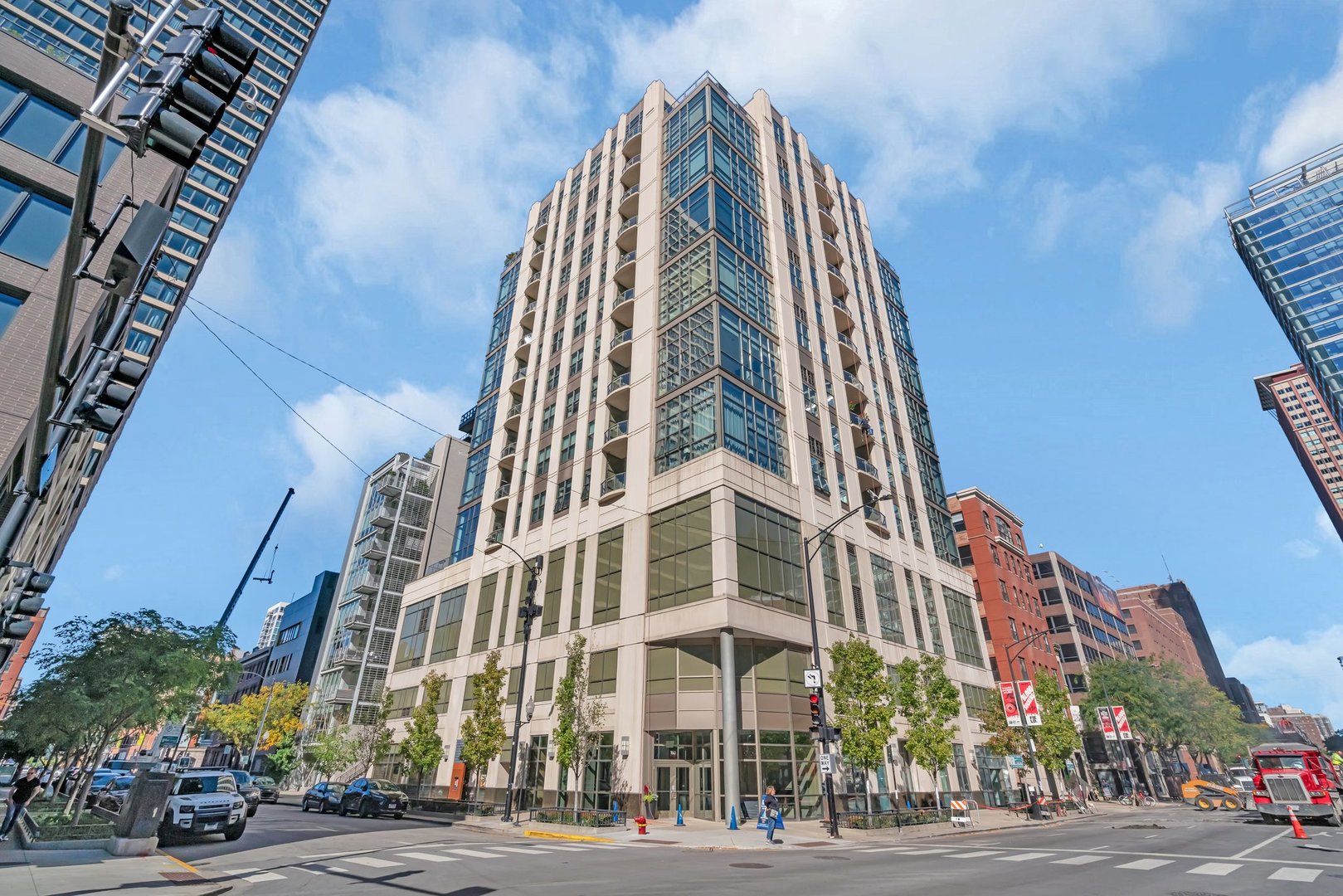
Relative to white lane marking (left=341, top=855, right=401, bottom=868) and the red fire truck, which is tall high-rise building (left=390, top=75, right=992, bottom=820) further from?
white lane marking (left=341, top=855, right=401, bottom=868)

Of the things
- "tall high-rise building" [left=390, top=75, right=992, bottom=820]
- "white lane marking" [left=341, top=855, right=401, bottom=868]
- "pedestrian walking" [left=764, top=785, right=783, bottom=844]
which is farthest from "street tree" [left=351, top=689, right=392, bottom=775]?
"white lane marking" [left=341, top=855, right=401, bottom=868]

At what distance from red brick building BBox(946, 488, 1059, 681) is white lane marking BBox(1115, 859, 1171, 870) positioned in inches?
2108

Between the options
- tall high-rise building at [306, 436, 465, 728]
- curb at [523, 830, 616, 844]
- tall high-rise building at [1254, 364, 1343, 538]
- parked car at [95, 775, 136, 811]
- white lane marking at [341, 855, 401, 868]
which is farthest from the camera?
tall high-rise building at [1254, 364, 1343, 538]

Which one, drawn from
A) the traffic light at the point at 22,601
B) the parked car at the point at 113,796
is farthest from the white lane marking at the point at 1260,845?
the parked car at the point at 113,796

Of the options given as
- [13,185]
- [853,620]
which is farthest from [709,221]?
[13,185]

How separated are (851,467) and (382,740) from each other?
40.1 meters

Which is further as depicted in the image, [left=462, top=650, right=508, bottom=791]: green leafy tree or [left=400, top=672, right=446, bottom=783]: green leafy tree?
[left=400, top=672, right=446, bottom=783]: green leafy tree

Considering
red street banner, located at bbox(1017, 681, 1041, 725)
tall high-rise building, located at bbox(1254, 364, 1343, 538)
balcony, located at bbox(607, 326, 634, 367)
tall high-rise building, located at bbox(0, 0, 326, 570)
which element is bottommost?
red street banner, located at bbox(1017, 681, 1041, 725)

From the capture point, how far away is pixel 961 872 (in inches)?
497

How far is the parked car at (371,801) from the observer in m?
32.0

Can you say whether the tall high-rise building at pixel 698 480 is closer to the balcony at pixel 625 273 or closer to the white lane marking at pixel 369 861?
the balcony at pixel 625 273

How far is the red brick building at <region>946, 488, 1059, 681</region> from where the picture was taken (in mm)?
65312

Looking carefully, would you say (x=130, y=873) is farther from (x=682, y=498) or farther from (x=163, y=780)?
(x=682, y=498)

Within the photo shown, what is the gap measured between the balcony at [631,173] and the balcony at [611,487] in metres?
26.0
